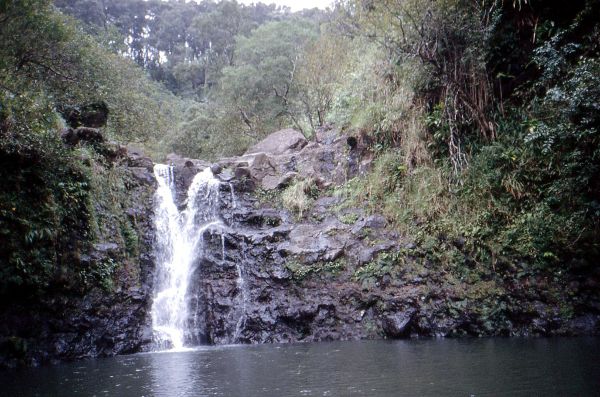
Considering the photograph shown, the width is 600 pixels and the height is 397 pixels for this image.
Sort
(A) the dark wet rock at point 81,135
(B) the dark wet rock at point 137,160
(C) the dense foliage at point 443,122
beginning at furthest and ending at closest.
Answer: (B) the dark wet rock at point 137,160
(A) the dark wet rock at point 81,135
(C) the dense foliage at point 443,122

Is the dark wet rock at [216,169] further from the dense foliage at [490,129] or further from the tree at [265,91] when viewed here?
the tree at [265,91]

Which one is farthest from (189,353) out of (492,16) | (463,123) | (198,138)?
(198,138)

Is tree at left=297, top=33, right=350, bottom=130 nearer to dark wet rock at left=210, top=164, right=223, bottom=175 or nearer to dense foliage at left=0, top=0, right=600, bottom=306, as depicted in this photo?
dense foliage at left=0, top=0, right=600, bottom=306

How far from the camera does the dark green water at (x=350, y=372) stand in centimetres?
492

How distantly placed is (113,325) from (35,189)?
338cm

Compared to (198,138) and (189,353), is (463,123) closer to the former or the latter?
(189,353)

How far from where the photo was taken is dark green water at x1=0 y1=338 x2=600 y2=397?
4918 millimetres

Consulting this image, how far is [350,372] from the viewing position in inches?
238

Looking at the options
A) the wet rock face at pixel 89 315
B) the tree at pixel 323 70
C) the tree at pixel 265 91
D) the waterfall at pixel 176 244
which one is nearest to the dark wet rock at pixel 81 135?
the wet rock face at pixel 89 315

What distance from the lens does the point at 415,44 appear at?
41.4 feet

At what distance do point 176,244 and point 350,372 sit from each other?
804 cm

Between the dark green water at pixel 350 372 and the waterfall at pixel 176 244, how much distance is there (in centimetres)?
206

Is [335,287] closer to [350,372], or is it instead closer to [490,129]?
[350,372]

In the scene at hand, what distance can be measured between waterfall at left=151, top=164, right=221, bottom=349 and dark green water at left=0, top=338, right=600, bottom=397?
2061 mm
